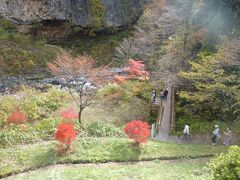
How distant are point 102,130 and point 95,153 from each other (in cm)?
403

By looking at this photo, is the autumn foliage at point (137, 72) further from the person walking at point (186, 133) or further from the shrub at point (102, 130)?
the person walking at point (186, 133)

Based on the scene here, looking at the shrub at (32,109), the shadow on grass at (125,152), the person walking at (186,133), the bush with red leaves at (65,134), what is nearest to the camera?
the bush with red leaves at (65,134)

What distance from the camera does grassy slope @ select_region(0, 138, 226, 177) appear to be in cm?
2382

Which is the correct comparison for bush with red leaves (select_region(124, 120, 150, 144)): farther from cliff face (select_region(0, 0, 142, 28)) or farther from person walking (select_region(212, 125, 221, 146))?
cliff face (select_region(0, 0, 142, 28))

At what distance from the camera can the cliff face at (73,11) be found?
4878cm

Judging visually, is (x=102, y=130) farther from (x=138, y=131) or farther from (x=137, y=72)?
(x=137, y=72)

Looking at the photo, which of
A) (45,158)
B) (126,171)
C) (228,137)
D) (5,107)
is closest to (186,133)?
(228,137)

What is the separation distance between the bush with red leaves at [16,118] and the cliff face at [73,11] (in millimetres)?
21313

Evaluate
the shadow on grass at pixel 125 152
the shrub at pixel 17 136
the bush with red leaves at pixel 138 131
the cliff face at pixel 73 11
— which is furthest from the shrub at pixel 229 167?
the cliff face at pixel 73 11

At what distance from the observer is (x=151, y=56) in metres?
41.1

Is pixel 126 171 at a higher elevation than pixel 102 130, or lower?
lower

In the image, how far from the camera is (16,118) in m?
29.8

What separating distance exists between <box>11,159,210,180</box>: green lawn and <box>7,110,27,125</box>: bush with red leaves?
7.44 metres

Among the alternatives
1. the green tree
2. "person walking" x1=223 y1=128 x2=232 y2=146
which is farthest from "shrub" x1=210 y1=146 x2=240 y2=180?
the green tree
